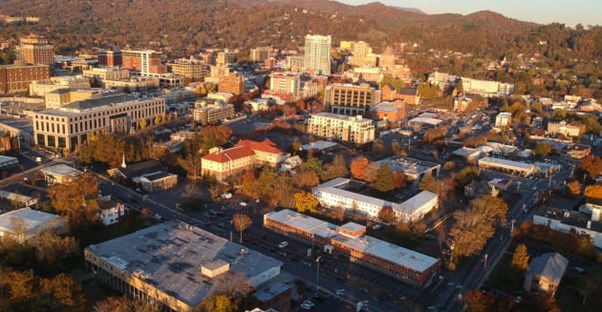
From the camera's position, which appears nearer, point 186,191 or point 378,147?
point 186,191

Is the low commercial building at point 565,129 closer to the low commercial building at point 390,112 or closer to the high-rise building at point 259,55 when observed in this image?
the low commercial building at point 390,112

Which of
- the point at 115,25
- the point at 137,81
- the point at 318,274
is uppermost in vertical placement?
the point at 115,25

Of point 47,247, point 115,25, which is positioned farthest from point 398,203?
point 115,25

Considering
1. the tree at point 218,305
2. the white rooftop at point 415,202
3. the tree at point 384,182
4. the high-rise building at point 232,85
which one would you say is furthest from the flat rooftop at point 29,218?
the high-rise building at point 232,85

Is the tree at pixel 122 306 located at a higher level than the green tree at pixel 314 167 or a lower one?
lower

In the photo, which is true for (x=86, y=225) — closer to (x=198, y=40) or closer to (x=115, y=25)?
(x=198, y=40)
